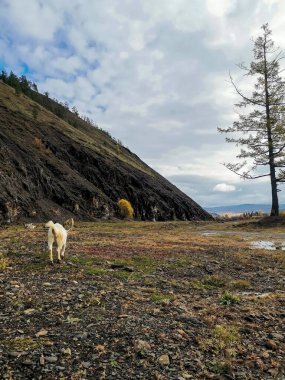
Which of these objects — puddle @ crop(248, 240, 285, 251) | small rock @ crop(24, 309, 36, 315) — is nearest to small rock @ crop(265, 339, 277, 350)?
small rock @ crop(24, 309, 36, 315)

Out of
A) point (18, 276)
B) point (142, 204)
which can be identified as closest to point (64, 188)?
point (142, 204)

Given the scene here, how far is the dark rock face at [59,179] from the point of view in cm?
5159

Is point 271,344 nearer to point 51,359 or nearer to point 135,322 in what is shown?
point 135,322

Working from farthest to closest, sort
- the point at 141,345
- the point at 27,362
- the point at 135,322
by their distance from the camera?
the point at 135,322 < the point at 141,345 < the point at 27,362

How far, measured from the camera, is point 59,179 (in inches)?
2564

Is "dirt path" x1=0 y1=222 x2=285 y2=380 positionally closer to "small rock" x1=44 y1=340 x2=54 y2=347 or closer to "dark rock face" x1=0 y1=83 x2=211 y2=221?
"small rock" x1=44 y1=340 x2=54 y2=347

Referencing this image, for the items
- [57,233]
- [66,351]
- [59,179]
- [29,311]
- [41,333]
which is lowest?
[66,351]

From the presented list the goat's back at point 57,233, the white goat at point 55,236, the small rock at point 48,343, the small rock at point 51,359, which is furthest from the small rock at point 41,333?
the goat's back at point 57,233

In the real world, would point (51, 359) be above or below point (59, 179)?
below

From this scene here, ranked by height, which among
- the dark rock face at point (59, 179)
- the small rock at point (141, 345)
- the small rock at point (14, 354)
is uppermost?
the dark rock face at point (59, 179)

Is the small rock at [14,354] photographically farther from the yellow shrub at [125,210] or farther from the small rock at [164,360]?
the yellow shrub at [125,210]

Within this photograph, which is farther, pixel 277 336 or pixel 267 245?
pixel 267 245

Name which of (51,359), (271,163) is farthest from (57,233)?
(271,163)

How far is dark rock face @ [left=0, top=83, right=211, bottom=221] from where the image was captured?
169 ft
